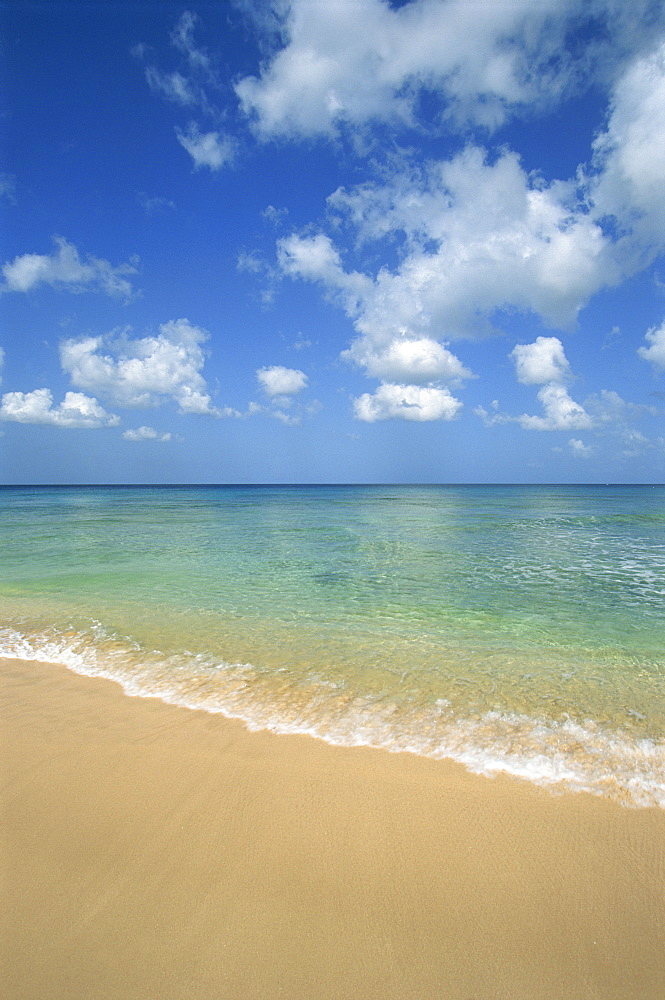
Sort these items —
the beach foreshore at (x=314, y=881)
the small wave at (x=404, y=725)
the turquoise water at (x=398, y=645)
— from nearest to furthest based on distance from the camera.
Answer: the beach foreshore at (x=314, y=881), the small wave at (x=404, y=725), the turquoise water at (x=398, y=645)

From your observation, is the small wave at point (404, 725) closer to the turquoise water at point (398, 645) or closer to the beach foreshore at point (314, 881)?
the turquoise water at point (398, 645)

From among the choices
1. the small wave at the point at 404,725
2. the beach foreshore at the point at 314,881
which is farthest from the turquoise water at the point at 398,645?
the beach foreshore at the point at 314,881

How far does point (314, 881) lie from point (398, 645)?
4.84 meters

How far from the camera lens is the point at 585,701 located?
18.9 feet

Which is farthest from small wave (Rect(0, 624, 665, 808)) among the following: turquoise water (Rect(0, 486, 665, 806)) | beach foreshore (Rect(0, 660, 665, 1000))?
beach foreshore (Rect(0, 660, 665, 1000))

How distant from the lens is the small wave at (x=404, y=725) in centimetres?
429

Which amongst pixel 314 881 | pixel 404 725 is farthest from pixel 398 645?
pixel 314 881

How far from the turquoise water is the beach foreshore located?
65cm

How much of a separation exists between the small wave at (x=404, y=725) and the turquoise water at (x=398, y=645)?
0.07ft

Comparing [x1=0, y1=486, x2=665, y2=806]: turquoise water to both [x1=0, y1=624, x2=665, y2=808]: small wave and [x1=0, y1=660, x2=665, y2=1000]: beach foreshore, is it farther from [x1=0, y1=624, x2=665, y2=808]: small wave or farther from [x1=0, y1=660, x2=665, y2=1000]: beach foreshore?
[x1=0, y1=660, x2=665, y2=1000]: beach foreshore

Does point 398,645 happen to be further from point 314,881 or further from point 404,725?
point 314,881

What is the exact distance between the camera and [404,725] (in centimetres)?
515

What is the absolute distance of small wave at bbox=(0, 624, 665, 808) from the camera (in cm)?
429

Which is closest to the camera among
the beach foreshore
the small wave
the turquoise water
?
the beach foreshore
